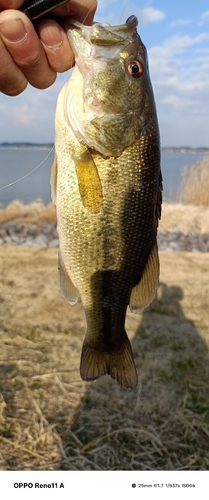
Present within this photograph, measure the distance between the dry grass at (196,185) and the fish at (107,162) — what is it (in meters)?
8.67

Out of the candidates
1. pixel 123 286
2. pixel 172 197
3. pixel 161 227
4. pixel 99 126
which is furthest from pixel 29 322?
pixel 172 197

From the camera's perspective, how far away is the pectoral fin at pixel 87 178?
64.0 inches

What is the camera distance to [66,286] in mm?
1872

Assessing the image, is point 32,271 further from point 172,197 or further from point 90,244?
point 172,197

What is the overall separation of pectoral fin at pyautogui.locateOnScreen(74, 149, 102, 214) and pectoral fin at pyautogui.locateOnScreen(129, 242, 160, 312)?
0.35 meters

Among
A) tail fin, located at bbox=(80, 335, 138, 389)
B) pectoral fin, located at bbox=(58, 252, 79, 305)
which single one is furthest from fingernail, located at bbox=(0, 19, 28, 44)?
tail fin, located at bbox=(80, 335, 138, 389)

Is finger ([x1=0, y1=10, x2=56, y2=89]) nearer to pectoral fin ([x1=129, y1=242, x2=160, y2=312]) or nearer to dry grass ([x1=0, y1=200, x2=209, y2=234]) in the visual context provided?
pectoral fin ([x1=129, y1=242, x2=160, y2=312])

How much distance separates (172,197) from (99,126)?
29.9 ft

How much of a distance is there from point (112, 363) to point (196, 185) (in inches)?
350

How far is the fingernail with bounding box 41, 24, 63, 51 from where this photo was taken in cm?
176

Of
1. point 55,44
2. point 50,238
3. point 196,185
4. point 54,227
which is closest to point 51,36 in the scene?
point 55,44

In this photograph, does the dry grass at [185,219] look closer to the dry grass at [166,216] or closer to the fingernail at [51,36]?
the dry grass at [166,216]

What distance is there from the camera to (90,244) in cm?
175

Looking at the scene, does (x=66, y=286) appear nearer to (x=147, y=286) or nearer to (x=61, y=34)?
(x=147, y=286)
